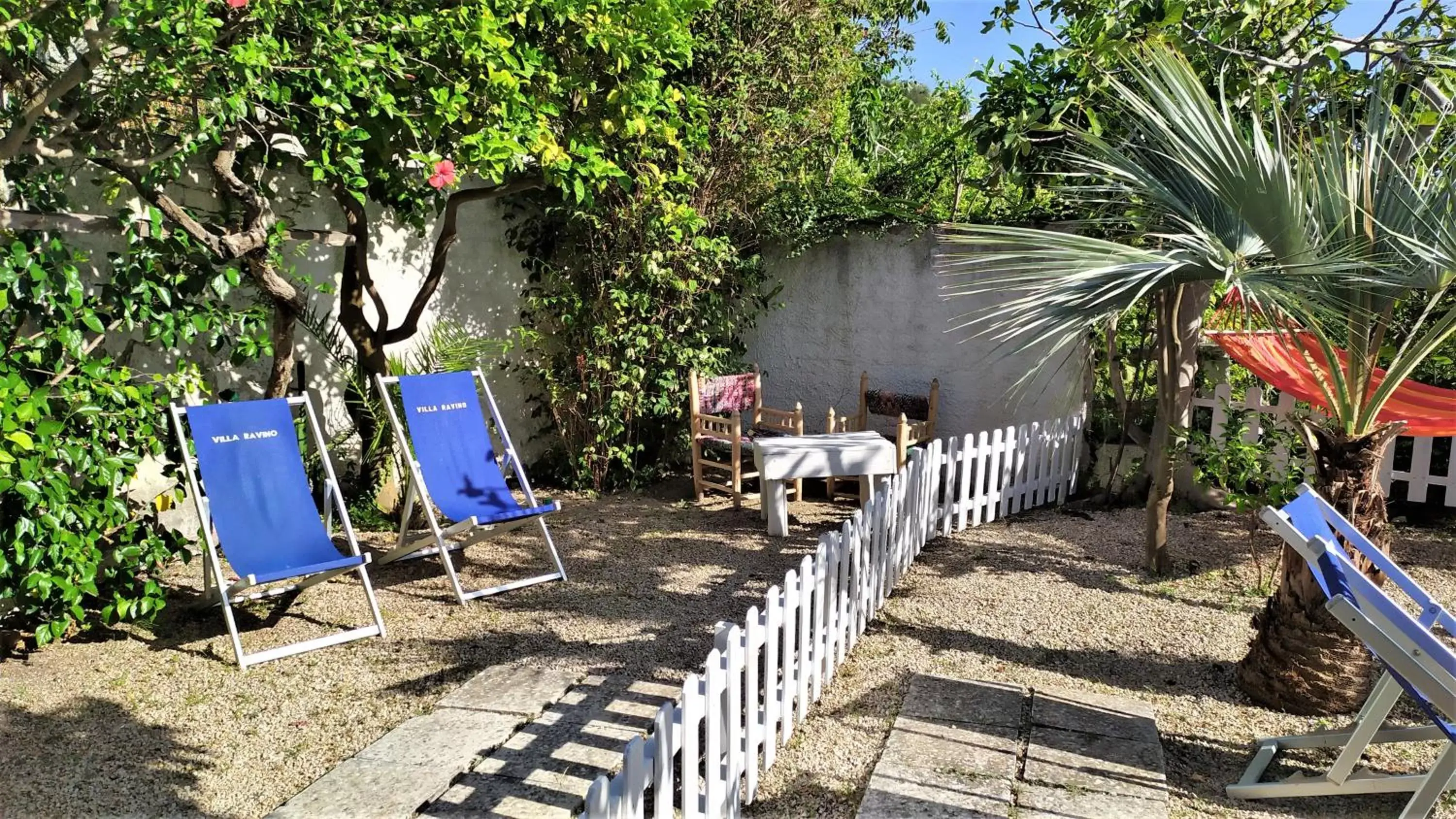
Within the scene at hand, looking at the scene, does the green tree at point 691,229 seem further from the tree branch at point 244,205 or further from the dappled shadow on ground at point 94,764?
the dappled shadow on ground at point 94,764

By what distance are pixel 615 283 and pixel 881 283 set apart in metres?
2.34

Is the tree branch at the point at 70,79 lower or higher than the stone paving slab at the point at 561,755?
higher

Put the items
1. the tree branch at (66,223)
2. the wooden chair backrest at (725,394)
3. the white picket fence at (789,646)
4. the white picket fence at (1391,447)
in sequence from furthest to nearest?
Result: 1. the wooden chair backrest at (725,394)
2. the white picket fence at (1391,447)
3. the tree branch at (66,223)
4. the white picket fence at (789,646)

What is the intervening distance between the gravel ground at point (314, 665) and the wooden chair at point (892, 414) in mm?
1342

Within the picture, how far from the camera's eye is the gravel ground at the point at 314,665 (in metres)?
3.14

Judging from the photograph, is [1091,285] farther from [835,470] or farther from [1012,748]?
[835,470]

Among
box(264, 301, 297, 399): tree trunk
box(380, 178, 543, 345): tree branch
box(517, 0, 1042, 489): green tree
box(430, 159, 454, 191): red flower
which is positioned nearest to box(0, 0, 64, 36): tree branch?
box(430, 159, 454, 191): red flower

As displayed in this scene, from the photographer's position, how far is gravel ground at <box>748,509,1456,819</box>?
10.4 ft

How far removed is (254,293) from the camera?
589 centimetres

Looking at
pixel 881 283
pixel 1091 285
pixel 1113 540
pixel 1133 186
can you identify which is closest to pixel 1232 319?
pixel 1113 540

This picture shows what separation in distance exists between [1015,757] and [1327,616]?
4.22ft

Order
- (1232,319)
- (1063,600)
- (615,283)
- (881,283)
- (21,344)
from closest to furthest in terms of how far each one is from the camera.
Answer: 1. (21,344)
2. (1063,600)
3. (1232,319)
4. (615,283)
5. (881,283)

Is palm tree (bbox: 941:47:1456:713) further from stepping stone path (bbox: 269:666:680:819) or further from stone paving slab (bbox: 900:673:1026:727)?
stepping stone path (bbox: 269:666:680:819)

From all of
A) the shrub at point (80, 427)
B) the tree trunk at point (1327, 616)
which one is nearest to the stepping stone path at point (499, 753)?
the shrub at point (80, 427)
